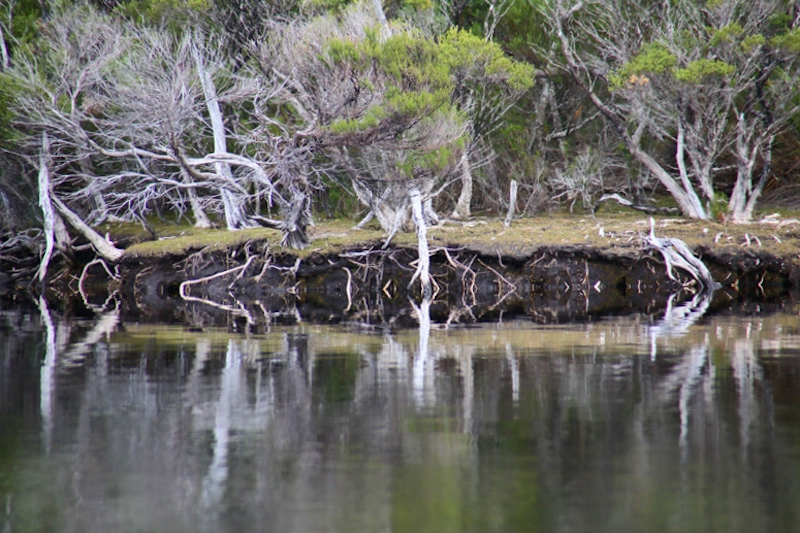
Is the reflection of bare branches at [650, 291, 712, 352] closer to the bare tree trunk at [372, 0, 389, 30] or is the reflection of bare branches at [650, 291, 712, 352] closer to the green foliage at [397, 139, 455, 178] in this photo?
the green foliage at [397, 139, 455, 178]

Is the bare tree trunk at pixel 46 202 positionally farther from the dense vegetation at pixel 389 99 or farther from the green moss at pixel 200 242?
the green moss at pixel 200 242

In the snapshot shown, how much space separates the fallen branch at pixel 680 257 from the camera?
20.0 m

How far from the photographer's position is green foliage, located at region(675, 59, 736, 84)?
2031 centimetres

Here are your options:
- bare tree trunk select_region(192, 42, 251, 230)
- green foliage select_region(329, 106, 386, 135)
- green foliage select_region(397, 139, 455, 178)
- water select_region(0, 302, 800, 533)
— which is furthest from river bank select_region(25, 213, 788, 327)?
water select_region(0, 302, 800, 533)

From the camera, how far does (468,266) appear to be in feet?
69.3

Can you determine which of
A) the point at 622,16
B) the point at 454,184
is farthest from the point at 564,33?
the point at 454,184

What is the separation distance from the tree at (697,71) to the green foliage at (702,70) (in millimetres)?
23

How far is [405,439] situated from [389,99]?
12568mm

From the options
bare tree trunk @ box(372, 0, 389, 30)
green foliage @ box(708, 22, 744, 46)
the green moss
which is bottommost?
the green moss

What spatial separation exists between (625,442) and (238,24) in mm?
18765

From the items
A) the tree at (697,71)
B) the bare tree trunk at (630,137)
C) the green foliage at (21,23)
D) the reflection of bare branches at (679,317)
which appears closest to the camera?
the reflection of bare branches at (679,317)

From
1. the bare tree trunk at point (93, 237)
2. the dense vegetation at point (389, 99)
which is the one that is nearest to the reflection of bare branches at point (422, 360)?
the dense vegetation at point (389, 99)

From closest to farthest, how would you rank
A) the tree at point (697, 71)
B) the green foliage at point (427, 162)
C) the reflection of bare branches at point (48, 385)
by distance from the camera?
1. the reflection of bare branches at point (48, 385)
2. the green foliage at point (427, 162)
3. the tree at point (697, 71)

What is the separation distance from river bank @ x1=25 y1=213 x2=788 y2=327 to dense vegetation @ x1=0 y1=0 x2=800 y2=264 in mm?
920
